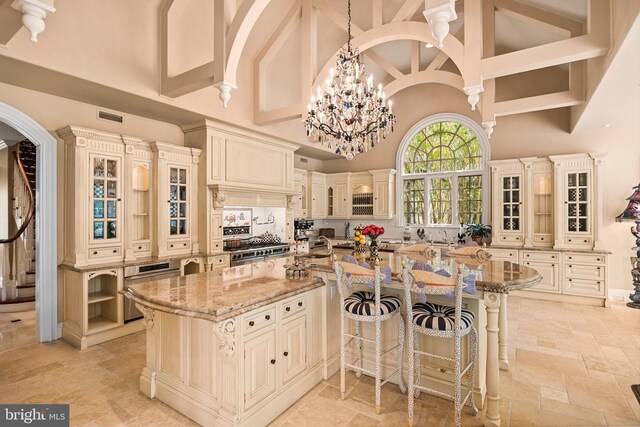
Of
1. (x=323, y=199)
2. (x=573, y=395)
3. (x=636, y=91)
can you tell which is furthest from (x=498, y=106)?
(x=323, y=199)

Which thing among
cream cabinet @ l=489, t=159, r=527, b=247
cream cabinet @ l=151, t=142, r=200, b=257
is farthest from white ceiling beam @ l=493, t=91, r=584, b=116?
cream cabinet @ l=151, t=142, r=200, b=257

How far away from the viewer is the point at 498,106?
15.7ft

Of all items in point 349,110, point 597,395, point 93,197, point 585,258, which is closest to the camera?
point 597,395

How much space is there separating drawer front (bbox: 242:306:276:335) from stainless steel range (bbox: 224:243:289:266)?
315 centimetres

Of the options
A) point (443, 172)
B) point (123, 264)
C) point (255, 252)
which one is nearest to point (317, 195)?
point (255, 252)

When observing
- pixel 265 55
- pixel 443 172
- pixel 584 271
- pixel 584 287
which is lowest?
pixel 584 287

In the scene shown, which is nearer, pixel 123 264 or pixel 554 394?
pixel 554 394

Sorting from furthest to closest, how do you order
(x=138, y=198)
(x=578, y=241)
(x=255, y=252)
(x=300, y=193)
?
(x=300, y=193) → (x=255, y=252) → (x=578, y=241) → (x=138, y=198)

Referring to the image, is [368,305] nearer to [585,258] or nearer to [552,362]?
[552,362]

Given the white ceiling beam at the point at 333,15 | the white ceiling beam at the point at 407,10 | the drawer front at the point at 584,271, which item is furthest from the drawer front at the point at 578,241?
the white ceiling beam at the point at 333,15

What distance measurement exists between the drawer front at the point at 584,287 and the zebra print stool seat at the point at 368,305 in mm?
4472

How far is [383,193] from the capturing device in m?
7.46

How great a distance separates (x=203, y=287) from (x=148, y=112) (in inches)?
131

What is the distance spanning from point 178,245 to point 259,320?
10.0 feet
